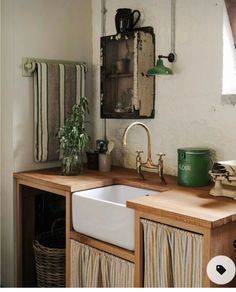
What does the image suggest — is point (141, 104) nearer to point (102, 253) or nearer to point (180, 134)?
point (180, 134)

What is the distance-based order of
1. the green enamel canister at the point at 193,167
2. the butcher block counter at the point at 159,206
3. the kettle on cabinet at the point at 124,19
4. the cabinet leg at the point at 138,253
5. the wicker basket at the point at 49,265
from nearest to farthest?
the butcher block counter at the point at 159,206
the cabinet leg at the point at 138,253
the green enamel canister at the point at 193,167
the wicker basket at the point at 49,265
the kettle on cabinet at the point at 124,19

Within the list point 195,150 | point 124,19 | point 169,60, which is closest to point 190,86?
point 169,60

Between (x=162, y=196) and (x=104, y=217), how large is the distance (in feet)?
1.07

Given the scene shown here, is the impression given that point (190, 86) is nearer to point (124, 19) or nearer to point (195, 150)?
point (195, 150)

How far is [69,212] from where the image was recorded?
8.73 ft

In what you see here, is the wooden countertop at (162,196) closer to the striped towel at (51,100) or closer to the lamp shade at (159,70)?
the striped towel at (51,100)

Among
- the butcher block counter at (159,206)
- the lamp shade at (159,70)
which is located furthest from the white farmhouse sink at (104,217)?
the lamp shade at (159,70)

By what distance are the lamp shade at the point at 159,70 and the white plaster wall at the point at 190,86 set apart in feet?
0.46

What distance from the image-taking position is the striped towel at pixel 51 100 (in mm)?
3109

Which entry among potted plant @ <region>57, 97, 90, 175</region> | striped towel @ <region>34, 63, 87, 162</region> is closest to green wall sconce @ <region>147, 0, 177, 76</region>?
potted plant @ <region>57, 97, 90, 175</region>

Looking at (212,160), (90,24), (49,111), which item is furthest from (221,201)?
(90,24)

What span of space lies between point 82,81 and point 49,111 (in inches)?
14.1

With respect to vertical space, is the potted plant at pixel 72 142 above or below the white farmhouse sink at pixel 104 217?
above

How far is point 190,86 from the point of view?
282 cm
